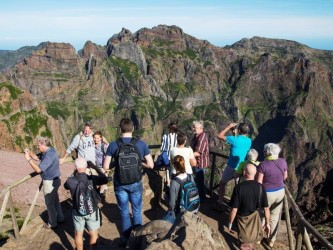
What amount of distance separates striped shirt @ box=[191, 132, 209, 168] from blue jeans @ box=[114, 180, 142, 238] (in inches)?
123

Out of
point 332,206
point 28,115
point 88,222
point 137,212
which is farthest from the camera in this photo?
point 28,115

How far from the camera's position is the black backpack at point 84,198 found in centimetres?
911

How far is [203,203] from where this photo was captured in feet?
45.9

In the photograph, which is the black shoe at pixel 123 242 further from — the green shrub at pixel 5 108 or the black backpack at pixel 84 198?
the green shrub at pixel 5 108

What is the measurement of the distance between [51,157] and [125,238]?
123 inches

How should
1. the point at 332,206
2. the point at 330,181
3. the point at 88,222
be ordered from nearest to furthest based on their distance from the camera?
1. the point at 88,222
2. the point at 332,206
3. the point at 330,181

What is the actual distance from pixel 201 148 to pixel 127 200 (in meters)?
3.49

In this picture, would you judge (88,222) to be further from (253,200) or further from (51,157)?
(253,200)

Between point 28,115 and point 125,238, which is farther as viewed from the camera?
point 28,115

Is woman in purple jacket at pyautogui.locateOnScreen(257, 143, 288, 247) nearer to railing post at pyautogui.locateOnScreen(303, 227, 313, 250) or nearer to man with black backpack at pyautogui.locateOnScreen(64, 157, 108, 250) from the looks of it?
railing post at pyautogui.locateOnScreen(303, 227, 313, 250)

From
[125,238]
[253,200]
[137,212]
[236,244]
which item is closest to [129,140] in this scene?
[137,212]

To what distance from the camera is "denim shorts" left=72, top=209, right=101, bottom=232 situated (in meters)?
9.41

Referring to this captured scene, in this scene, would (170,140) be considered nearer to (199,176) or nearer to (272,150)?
(199,176)

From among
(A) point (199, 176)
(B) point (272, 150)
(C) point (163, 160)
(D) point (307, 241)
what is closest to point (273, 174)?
(B) point (272, 150)
